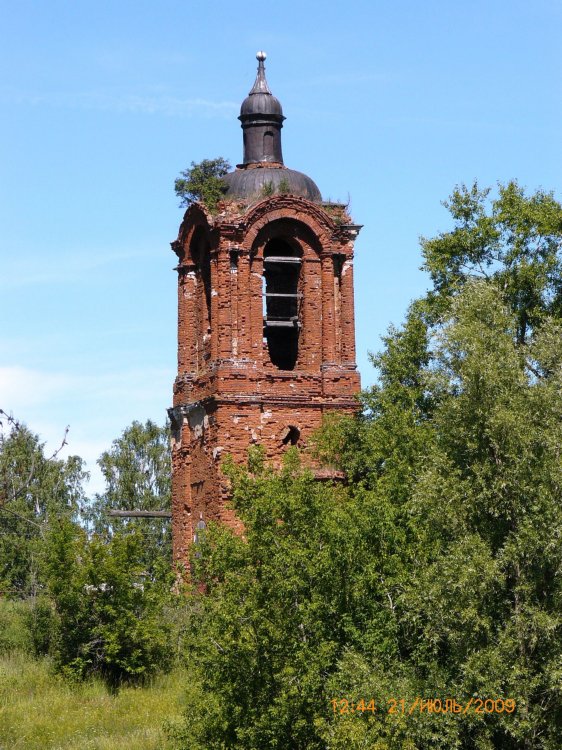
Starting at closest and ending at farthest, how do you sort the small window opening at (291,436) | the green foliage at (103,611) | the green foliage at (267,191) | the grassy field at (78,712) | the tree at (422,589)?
the tree at (422,589)
the grassy field at (78,712)
the green foliage at (103,611)
the small window opening at (291,436)
the green foliage at (267,191)

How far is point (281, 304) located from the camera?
31.5 m

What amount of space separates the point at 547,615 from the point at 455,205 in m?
13.3

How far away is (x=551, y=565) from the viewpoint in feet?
64.1

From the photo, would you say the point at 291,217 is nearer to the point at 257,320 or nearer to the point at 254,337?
the point at 257,320

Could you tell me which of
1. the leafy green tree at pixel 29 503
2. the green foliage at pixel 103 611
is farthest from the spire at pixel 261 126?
the leafy green tree at pixel 29 503

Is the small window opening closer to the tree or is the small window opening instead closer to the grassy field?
the grassy field

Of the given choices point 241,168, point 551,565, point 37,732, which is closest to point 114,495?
point 241,168

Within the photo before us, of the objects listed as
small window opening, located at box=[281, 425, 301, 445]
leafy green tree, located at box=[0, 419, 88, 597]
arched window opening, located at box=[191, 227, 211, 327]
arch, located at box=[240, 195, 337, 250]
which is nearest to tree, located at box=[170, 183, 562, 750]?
small window opening, located at box=[281, 425, 301, 445]

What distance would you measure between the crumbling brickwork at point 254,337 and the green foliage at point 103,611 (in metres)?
2.35

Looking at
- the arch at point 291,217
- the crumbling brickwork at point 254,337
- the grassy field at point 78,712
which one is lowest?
the grassy field at point 78,712

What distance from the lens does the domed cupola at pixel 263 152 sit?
30719 mm

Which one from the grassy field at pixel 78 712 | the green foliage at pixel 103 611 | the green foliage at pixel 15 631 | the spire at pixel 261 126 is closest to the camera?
the grassy field at pixel 78 712

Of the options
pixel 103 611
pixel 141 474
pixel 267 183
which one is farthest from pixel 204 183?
pixel 141 474

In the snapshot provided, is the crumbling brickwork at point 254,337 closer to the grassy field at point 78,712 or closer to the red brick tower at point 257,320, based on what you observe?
the red brick tower at point 257,320
